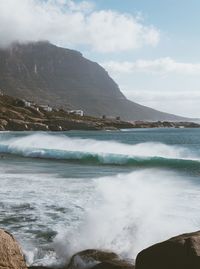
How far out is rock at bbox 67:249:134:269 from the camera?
981cm

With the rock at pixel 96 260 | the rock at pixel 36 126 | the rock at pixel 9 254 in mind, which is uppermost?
the rock at pixel 36 126

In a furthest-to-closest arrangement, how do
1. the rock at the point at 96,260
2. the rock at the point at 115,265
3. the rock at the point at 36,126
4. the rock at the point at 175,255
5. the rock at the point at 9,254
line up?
the rock at the point at 36,126
the rock at the point at 96,260
the rock at the point at 115,265
the rock at the point at 9,254
the rock at the point at 175,255

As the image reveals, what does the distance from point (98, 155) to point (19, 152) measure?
38.4 feet

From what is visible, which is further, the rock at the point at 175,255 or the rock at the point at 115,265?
the rock at the point at 115,265

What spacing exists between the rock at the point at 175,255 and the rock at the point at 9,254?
2.35 m

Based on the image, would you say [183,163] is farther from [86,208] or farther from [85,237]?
[85,237]

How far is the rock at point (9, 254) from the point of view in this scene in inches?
321

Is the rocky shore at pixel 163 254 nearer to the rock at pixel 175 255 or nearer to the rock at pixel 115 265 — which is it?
the rock at pixel 175 255

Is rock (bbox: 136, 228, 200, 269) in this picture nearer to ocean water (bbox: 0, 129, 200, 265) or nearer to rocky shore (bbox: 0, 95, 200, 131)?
ocean water (bbox: 0, 129, 200, 265)

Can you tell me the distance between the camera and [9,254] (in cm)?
828

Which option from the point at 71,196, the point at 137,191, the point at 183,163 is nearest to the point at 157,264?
the point at 71,196

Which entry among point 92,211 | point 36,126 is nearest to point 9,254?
point 92,211

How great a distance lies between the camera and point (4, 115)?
417 feet

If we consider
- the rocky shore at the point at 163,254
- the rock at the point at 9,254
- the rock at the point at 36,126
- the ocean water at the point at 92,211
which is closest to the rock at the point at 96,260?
the ocean water at the point at 92,211
